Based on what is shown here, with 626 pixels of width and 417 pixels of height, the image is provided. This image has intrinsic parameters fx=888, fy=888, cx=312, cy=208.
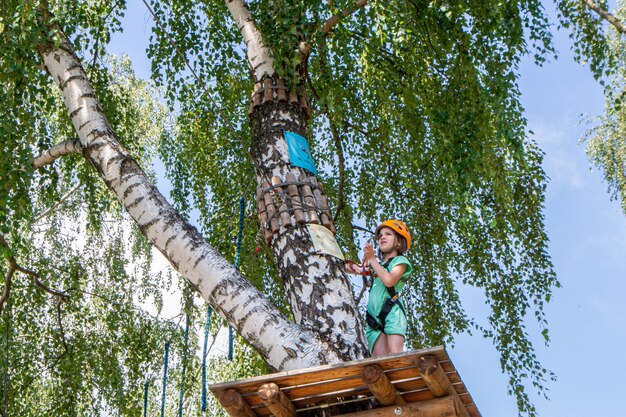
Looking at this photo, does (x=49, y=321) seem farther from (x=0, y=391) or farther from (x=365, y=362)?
(x=365, y=362)

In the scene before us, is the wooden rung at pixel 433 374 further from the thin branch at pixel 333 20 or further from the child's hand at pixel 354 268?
the thin branch at pixel 333 20

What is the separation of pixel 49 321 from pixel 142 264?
9.06ft

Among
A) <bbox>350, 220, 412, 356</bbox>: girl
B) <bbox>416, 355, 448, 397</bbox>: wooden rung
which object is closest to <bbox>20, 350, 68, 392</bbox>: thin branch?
<bbox>350, 220, 412, 356</bbox>: girl

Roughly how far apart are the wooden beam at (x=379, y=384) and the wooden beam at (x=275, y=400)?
1.23 feet

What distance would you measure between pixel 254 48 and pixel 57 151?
1444mm

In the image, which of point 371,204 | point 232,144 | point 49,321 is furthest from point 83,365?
point 371,204

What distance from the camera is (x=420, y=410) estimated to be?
3.75 m

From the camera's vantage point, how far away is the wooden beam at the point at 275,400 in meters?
3.64

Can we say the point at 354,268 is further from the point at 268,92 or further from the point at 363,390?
the point at 268,92

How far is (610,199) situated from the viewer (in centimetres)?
1300

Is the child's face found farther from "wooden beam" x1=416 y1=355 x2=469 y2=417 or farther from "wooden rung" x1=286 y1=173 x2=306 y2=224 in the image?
"wooden beam" x1=416 y1=355 x2=469 y2=417

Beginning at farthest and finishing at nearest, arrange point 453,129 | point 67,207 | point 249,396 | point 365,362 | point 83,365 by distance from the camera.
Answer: point 67,207 < point 83,365 < point 453,129 < point 249,396 < point 365,362

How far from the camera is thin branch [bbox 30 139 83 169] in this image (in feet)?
17.7

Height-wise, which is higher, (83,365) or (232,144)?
(232,144)
